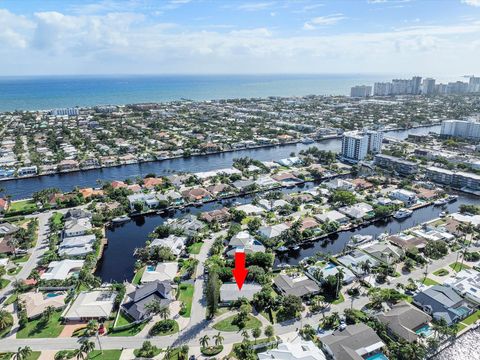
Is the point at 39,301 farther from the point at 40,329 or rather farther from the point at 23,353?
the point at 23,353

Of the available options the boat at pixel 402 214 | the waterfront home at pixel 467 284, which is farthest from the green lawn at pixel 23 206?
the waterfront home at pixel 467 284

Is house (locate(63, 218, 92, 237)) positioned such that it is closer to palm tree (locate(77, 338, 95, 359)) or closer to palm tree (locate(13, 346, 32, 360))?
palm tree (locate(13, 346, 32, 360))

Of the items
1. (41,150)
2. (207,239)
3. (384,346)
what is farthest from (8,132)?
(384,346)

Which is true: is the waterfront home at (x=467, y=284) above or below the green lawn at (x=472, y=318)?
above

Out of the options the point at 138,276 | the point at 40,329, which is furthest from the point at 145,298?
the point at 40,329

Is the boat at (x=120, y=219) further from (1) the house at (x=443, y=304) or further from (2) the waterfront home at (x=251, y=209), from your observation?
(1) the house at (x=443, y=304)
